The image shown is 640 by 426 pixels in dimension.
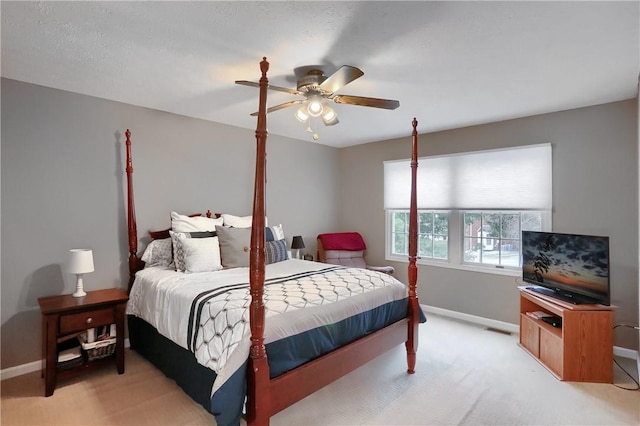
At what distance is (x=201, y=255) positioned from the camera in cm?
295

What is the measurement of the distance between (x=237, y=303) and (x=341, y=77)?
1.56 m

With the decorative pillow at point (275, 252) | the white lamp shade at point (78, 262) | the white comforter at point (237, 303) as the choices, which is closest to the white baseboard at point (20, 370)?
the white comforter at point (237, 303)

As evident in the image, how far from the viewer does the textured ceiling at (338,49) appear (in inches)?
67.2

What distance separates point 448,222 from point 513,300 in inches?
44.9

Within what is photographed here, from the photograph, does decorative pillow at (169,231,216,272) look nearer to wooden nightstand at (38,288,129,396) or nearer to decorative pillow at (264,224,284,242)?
wooden nightstand at (38,288,129,396)

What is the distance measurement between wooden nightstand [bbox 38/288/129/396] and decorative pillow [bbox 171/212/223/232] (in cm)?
78

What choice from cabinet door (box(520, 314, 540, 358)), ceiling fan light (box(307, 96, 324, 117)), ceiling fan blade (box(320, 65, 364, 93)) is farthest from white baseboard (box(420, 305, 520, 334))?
ceiling fan blade (box(320, 65, 364, 93))

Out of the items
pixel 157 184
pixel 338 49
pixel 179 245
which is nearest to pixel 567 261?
pixel 338 49

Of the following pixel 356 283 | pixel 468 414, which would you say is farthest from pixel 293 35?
pixel 468 414

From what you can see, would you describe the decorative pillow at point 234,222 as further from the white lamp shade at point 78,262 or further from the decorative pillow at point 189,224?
the white lamp shade at point 78,262

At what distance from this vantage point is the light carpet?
2.12m

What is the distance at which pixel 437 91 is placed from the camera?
2.83m

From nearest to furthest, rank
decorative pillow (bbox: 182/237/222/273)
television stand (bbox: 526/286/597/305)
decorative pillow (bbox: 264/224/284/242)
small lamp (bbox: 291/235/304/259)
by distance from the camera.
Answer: television stand (bbox: 526/286/597/305), decorative pillow (bbox: 182/237/222/273), decorative pillow (bbox: 264/224/284/242), small lamp (bbox: 291/235/304/259)

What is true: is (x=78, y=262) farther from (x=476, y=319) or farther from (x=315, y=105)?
(x=476, y=319)
